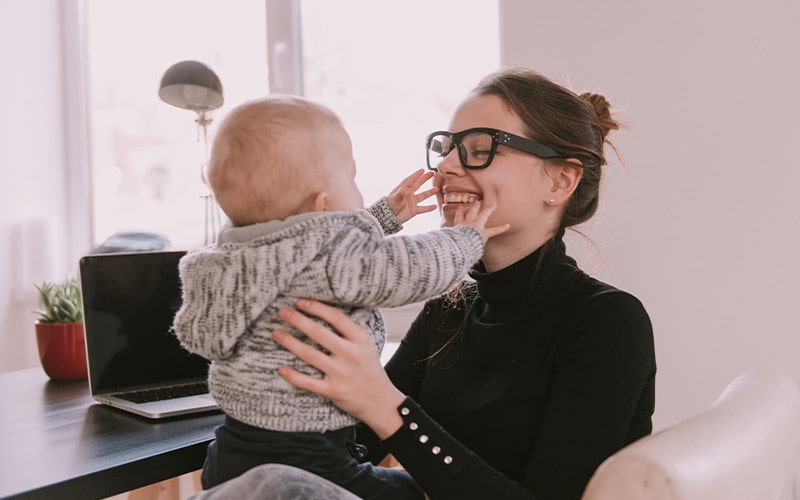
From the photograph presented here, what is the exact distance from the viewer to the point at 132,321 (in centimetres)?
165

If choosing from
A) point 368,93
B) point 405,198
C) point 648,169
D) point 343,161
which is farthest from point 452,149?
point 368,93

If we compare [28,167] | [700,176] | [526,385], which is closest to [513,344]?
[526,385]

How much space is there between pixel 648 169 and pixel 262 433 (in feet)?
4.76

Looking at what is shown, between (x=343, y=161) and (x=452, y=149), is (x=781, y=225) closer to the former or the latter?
(x=452, y=149)

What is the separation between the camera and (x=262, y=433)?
104 centimetres

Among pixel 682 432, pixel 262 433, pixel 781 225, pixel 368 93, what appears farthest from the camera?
pixel 368 93

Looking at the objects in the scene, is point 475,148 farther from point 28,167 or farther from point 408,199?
point 28,167

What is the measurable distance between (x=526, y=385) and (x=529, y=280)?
0.66 ft

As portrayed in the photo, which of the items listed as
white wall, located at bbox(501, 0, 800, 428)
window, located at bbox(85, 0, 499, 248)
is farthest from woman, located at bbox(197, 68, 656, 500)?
window, located at bbox(85, 0, 499, 248)

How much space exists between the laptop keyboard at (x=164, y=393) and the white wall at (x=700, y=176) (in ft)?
3.84

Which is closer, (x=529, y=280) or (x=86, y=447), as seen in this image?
(x=86, y=447)

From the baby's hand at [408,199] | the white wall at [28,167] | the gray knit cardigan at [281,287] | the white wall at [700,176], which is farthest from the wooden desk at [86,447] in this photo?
the white wall at [28,167]

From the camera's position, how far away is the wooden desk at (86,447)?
3.52ft

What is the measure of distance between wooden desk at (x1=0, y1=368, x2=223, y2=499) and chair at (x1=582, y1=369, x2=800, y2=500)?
705 millimetres
